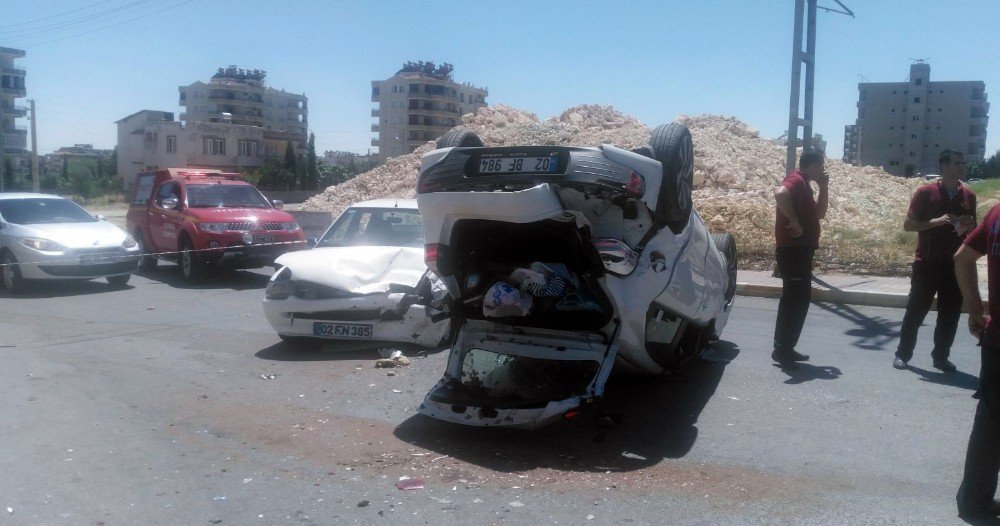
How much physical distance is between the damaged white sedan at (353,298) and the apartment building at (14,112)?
7961cm

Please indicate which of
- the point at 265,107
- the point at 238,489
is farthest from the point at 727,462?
the point at 265,107

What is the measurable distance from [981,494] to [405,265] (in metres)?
5.36

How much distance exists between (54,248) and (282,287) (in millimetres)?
6740

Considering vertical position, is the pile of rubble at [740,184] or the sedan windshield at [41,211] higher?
the pile of rubble at [740,184]

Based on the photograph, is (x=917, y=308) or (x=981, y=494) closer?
(x=981, y=494)

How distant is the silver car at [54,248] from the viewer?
41.0 ft

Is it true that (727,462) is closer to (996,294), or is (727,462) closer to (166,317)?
(996,294)

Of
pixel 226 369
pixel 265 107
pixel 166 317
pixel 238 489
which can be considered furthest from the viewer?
pixel 265 107

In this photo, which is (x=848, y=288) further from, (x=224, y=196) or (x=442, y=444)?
(x=224, y=196)

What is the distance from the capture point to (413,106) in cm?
10500

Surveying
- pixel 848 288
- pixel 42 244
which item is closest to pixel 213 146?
pixel 42 244

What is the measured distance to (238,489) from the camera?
447 centimetres

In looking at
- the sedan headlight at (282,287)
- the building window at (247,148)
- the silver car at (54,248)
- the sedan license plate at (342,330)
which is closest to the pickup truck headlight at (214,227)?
the silver car at (54,248)

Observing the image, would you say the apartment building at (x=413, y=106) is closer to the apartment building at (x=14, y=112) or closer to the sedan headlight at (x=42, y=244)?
the apartment building at (x=14, y=112)
